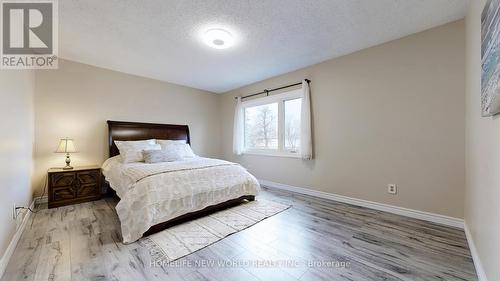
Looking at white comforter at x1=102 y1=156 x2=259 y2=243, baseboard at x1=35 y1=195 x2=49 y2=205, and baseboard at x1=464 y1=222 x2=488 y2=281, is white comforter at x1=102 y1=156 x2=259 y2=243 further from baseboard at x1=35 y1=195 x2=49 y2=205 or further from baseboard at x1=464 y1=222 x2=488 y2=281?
baseboard at x1=464 y1=222 x2=488 y2=281

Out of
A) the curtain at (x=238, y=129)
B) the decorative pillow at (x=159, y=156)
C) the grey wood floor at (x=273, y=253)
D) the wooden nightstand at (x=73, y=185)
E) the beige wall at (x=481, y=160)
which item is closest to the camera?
the beige wall at (x=481, y=160)

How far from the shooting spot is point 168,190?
226cm

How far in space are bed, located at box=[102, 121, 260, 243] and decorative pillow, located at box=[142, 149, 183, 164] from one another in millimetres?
402

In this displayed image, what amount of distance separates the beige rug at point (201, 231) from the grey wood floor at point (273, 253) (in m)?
0.08

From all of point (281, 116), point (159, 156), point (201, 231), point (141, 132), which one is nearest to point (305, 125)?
point (281, 116)

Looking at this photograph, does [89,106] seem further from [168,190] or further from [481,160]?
[481,160]

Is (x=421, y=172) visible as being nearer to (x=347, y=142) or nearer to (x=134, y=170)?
(x=347, y=142)

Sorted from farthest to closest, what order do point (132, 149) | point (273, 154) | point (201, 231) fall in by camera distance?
point (273, 154) < point (132, 149) < point (201, 231)

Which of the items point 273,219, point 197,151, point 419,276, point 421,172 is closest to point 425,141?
point 421,172

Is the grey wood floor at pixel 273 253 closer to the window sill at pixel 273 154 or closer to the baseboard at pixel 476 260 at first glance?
the baseboard at pixel 476 260

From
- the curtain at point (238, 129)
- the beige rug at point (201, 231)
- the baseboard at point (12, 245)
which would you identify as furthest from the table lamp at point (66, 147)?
the curtain at point (238, 129)

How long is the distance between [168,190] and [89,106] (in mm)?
2532

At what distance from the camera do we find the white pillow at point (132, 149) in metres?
3.33

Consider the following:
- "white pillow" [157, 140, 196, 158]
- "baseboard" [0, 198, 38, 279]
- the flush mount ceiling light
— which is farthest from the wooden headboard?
the flush mount ceiling light
